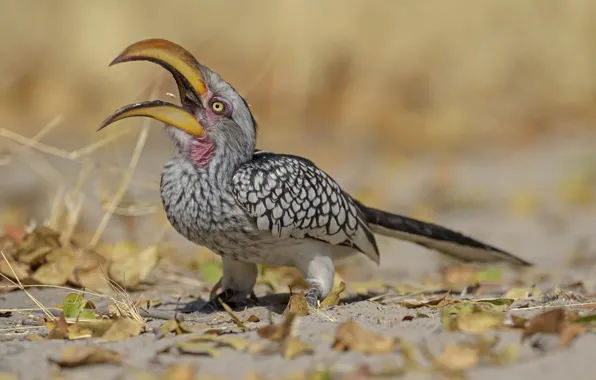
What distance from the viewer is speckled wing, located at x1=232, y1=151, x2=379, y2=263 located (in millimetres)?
3928

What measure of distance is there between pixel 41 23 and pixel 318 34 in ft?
13.1

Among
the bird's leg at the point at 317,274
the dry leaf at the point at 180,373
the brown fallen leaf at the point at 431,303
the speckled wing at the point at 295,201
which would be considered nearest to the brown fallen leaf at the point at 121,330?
the dry leaf at the point at 180,373

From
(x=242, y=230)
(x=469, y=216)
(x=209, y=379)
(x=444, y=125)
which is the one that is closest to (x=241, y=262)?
(x=242, y=230)

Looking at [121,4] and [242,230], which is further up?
[121,4]

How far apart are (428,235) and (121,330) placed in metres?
1.92

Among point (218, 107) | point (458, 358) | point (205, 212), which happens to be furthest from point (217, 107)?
point (458, 358)

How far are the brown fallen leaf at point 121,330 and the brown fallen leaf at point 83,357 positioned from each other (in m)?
0.38

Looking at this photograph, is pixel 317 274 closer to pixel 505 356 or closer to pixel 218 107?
pixel 218 107

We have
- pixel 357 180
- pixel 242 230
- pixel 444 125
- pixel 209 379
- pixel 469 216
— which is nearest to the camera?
pixel 209 379

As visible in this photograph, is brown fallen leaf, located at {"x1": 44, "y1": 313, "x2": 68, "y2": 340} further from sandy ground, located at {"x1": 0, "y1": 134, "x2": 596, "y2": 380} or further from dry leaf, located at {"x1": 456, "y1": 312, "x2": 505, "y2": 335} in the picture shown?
dry leaf, located at {"x1": 456, "y1": 312, "x2": 505, "y2": 335}

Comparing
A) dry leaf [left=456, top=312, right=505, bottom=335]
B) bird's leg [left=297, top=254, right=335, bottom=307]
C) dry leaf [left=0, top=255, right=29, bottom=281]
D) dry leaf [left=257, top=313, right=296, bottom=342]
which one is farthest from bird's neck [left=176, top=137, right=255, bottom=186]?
dry leaf [left=456, top=312, right=505, bottom=335]

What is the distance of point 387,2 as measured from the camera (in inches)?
524

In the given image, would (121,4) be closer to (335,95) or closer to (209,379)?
(335,95)

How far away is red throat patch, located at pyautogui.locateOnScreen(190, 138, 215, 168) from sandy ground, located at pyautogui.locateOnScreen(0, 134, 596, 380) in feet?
2.14
